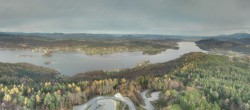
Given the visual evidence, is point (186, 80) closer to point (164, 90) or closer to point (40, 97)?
point (164, 90)

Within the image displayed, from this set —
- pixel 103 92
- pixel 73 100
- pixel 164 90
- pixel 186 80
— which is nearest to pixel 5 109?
pixel 73 100

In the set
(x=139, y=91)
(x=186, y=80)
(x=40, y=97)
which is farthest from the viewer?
(x=186, y=80)

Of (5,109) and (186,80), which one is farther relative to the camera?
(186,80)

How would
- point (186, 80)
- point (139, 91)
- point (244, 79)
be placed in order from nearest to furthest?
point (139, 91), point (186, 80), point (244, 79)

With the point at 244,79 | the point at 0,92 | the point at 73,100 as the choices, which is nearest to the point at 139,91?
the point at 73,100

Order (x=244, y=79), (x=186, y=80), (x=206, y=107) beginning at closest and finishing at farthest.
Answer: (x=206, y=107) → (x=186, y=80) → (x=244, y=79)

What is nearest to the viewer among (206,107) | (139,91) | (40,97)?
(206,107)

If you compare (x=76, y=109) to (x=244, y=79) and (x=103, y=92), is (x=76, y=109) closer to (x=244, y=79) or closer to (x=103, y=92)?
(x=103, y=92)

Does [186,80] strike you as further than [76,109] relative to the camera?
Yes

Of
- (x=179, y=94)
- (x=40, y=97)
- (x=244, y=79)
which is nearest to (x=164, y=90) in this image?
(x=179, y=94)
